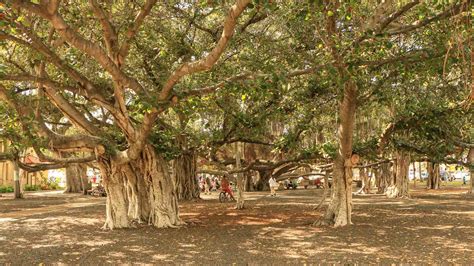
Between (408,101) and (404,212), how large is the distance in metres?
5.57

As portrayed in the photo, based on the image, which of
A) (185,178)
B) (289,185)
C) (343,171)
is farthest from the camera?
(289,185)

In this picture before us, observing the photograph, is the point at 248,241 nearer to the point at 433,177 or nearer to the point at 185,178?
the point at 185,178

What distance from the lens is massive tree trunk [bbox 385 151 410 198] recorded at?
23.9 m

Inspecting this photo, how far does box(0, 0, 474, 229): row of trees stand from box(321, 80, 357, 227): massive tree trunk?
36 millimetres

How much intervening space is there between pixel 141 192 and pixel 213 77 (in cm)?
387

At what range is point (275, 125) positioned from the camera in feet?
85.9

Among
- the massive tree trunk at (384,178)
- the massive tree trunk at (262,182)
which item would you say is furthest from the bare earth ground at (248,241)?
the massive tree trunk at (262,182)

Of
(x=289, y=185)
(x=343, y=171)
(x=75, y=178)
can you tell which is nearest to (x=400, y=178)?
(x=343, y=171)

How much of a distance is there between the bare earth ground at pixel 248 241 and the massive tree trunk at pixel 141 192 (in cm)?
51

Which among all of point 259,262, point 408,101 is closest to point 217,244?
point 259,262

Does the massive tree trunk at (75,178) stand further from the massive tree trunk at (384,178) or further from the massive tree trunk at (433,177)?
the massive tree trunk at (433,177)

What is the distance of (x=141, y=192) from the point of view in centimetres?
1298

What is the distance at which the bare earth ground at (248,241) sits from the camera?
26.7ft

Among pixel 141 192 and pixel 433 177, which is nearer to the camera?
pixel 141 192
